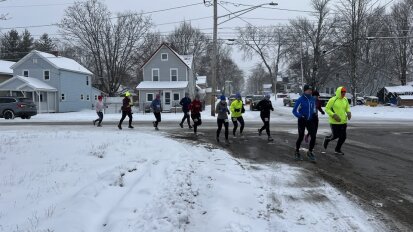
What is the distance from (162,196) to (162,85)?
1707 inches

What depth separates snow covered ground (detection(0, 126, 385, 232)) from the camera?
4.91 meters

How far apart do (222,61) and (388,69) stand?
141 ft

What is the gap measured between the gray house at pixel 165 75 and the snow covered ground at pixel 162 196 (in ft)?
130

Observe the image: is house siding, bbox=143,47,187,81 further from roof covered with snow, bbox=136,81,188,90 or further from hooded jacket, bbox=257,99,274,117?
hooded jacket, bbox=257,99,274,117

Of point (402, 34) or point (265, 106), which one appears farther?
point (402, 34)

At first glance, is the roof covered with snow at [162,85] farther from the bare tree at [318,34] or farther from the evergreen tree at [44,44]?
the evergreen tree at [44,44]

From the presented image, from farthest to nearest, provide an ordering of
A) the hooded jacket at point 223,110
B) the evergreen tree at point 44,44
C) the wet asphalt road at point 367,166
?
1. the evergreen tree at point 44,44
2. the hooded jacket at point 223,110
3. the wet asphalt road at point 367,166

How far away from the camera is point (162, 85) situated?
48.7m

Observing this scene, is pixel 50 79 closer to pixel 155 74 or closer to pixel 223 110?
pixel 155 74

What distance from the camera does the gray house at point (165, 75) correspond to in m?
48.5

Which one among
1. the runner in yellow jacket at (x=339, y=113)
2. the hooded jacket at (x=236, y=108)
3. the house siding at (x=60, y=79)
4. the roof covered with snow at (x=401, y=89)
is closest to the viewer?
the runner in yellow jacket at (x=339, y=113)

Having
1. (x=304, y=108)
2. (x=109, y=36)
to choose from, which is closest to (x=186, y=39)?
(x=109, y=36)

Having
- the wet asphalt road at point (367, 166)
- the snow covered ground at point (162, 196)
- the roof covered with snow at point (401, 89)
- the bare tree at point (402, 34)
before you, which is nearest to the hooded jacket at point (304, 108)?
the wet asphalt road at point (367, 166)

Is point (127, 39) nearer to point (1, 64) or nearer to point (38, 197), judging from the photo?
point (1, 64)
